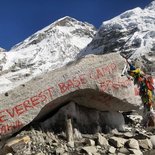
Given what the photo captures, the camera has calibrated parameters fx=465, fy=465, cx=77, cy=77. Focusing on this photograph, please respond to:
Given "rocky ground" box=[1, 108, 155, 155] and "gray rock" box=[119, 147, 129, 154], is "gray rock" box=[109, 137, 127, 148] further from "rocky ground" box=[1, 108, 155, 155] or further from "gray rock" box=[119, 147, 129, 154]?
"gray rock" box=[119, 147, 129, 154]

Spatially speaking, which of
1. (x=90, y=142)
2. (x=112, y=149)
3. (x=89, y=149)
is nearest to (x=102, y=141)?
(x=90, y=142)

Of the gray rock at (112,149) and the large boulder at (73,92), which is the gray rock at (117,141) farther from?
the large boulder at (73,92)

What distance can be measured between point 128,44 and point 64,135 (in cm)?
17421

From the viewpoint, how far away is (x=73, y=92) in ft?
48.2

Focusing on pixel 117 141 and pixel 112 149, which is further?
pixel 117 141

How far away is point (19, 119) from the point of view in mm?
13992

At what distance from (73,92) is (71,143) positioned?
1.62m

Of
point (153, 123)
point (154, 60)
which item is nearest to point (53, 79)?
point (153, 123)

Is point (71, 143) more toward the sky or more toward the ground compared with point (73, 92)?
more toward the ground

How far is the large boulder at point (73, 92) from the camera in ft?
46.0

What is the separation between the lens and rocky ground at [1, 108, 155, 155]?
1347cm

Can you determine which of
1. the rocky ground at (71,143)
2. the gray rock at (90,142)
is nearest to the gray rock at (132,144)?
the rocky ground at (71,143)

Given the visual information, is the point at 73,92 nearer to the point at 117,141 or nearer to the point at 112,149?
the point at 117,141

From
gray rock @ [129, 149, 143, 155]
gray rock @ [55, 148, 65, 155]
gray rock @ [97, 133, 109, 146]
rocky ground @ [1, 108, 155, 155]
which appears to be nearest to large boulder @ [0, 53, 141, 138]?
rocky ground @ [1, 108, 155, 155]
